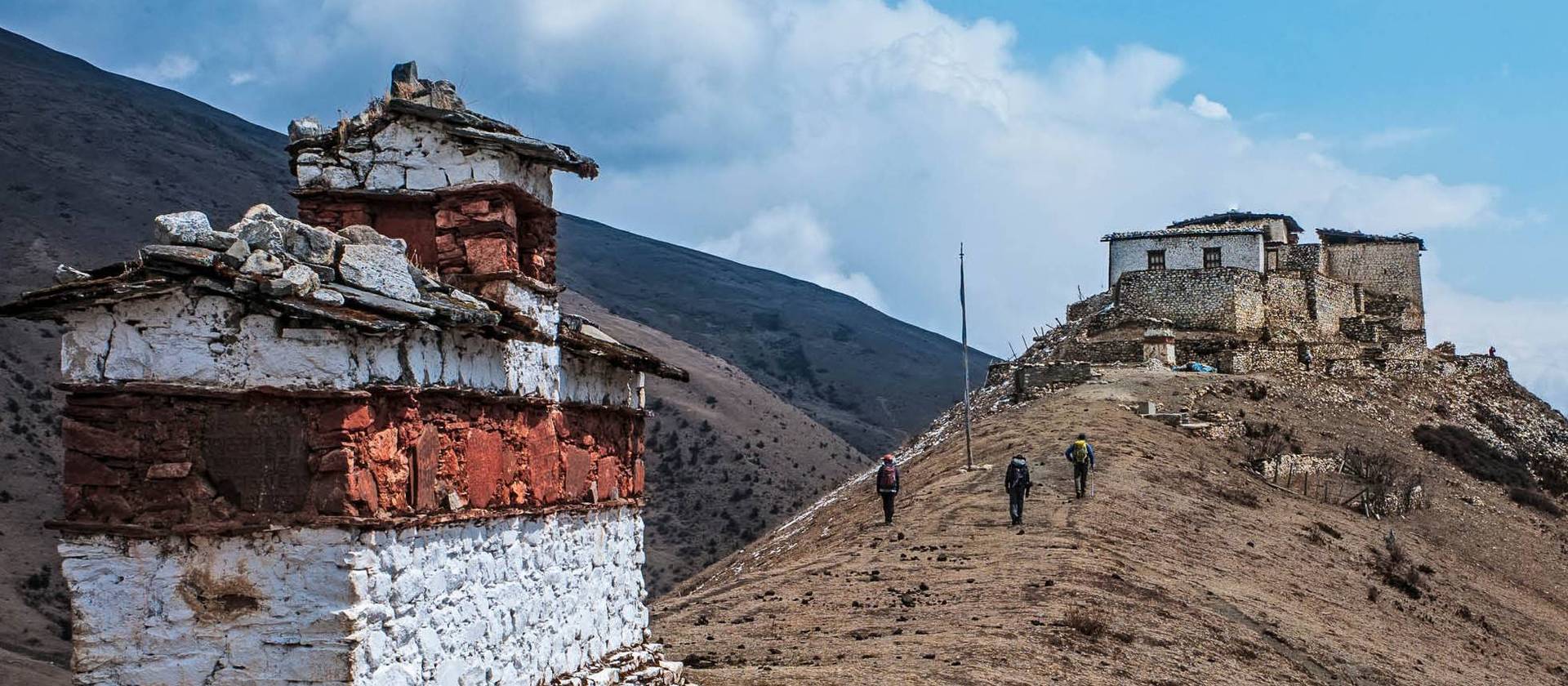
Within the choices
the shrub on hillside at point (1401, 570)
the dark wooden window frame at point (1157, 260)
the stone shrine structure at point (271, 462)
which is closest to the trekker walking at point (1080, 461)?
the shrub on hillside at point (1401, 570)

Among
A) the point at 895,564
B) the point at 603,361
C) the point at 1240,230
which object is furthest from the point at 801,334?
the point at 603,361

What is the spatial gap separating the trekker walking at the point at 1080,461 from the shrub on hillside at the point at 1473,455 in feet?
64.4

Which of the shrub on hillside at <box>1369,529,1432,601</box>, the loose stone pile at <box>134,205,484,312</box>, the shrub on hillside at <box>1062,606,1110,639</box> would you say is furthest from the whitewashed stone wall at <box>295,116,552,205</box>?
the shrub on hillside at <box>1369,529,1432,601</box>

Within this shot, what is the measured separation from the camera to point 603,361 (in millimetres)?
11617

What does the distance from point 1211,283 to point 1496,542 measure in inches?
678

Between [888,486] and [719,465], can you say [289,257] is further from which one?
[719,465]

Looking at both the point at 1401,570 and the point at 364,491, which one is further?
the point at 1401,570

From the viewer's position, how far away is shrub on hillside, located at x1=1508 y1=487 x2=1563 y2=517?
38.5 meters

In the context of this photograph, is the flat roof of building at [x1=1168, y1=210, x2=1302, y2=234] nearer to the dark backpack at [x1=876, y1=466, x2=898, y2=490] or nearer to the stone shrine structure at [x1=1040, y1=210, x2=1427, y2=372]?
the stone shrine structure at [x1=1040, y1=210, x2=1427, y2=372]

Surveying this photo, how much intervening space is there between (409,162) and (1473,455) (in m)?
39.5

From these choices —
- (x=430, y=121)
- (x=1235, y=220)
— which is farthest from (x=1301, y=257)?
(x=430, y=121)

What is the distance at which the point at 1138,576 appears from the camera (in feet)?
65.8

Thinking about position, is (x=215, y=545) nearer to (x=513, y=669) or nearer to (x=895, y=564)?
(x=513, y=669)

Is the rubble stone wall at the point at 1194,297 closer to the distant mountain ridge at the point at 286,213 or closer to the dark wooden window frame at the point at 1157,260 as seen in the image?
the dark wooden window frame at the point at 1157,260
